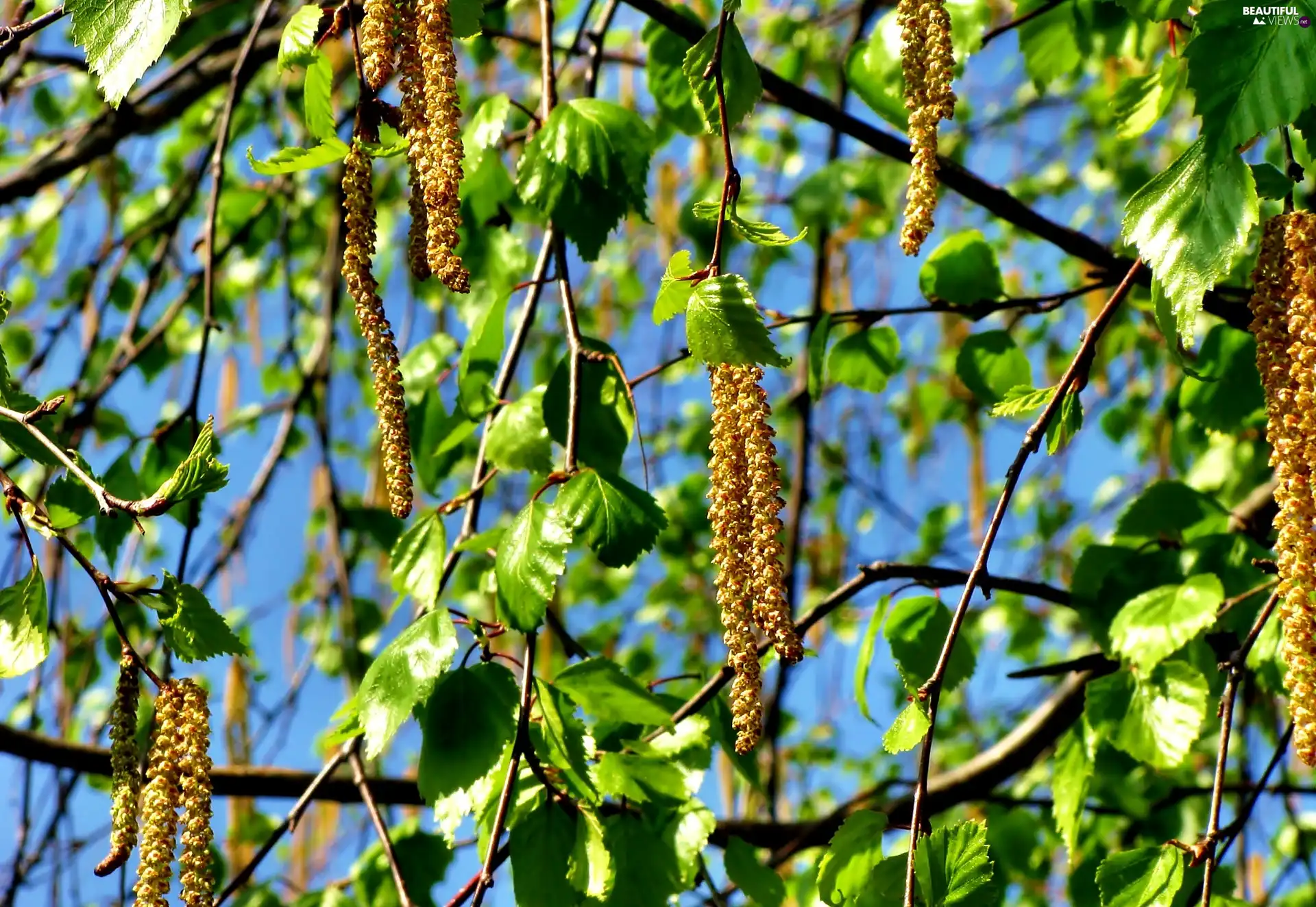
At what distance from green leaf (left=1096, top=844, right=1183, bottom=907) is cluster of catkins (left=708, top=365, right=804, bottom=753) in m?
0.34

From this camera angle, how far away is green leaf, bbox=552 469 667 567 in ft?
3.09

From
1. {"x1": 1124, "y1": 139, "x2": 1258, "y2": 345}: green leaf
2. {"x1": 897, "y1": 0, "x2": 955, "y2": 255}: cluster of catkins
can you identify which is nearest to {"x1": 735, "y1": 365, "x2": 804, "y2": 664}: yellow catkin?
{"x1": 897, "y1": 0, "x2": 955, "y2": 255}: cluster of catkins

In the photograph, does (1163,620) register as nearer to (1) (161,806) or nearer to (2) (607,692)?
(2) (607,692)

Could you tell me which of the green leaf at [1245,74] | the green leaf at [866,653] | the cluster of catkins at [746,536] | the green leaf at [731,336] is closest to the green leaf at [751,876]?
the green leaf at [866,653]

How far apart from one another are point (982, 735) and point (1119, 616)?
2352 millimetres

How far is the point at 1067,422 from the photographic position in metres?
0.92

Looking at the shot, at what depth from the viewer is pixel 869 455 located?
11.4ft

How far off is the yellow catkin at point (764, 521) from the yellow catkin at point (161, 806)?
0.33 meters

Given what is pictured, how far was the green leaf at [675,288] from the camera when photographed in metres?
0.79

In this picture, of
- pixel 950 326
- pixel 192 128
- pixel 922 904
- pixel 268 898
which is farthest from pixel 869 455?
pixel 922 904

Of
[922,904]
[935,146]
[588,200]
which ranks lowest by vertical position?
[922,904]

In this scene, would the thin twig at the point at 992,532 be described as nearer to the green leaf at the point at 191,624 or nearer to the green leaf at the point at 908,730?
the green leaf at the point at 908,730

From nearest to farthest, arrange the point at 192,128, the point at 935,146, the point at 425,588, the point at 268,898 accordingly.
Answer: the point at 935,146 → the point at 425,588 → the point at 268,898 → the point at 192,128

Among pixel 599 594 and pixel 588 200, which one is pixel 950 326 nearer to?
Answer: pixel 599 594
